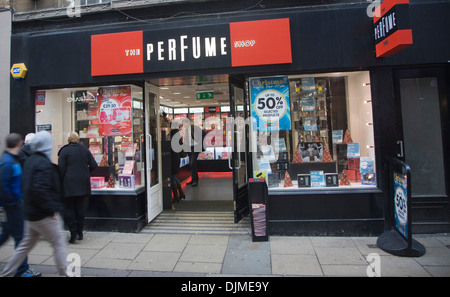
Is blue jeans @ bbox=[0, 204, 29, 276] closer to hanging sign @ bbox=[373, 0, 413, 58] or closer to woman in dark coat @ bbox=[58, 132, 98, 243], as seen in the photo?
woman in dark coat @ bbox=[58, 132, 98, 243]

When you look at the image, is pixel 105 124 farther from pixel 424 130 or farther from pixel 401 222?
pixel 424 130

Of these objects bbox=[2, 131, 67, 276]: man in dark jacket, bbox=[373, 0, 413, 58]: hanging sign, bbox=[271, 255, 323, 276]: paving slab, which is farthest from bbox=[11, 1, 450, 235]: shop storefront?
bbox=[2, 131, 67, 276]: man in dark jacket

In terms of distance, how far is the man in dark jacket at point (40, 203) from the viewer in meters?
3.22

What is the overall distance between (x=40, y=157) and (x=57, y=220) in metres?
0.79

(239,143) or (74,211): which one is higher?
(239,143)

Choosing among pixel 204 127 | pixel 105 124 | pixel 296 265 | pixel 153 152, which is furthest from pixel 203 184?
pixel 296 265

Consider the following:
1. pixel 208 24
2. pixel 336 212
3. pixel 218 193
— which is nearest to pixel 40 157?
pixel 208 24

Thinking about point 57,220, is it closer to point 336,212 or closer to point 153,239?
point 153,239

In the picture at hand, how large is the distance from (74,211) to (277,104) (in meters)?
4.26

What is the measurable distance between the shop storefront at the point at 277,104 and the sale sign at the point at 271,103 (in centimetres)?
2

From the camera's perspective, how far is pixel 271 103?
5602 millimetres

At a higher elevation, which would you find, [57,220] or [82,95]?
[82,95]

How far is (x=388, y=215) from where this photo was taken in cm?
505

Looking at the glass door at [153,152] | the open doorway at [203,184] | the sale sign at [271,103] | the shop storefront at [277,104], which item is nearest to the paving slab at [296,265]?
the shop storefront at [277,104]
